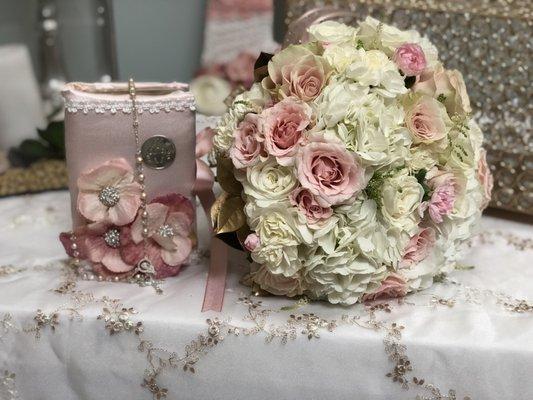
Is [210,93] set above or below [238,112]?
below

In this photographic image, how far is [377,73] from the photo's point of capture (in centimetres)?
73

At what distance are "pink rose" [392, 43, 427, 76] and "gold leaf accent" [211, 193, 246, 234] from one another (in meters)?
0.25

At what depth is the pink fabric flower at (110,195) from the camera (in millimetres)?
818

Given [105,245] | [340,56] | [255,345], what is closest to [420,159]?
[340,56]

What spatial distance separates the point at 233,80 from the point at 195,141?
53 centimetres

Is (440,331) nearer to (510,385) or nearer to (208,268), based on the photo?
(510,385)

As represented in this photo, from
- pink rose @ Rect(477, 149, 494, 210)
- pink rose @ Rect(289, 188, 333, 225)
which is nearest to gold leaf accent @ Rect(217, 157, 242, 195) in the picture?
pink rose @ Rect(289, 188, 333, 225)

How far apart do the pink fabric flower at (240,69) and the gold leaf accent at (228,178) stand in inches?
22.8

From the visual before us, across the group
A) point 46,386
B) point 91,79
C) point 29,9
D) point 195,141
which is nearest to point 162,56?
point 91,79

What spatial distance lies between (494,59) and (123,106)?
0.59 metres

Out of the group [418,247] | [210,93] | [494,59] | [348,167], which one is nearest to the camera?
[348,167]

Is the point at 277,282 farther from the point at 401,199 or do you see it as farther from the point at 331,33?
the point at 331,33

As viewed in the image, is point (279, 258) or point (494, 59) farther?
point (494, 59)

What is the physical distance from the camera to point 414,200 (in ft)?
2.50
